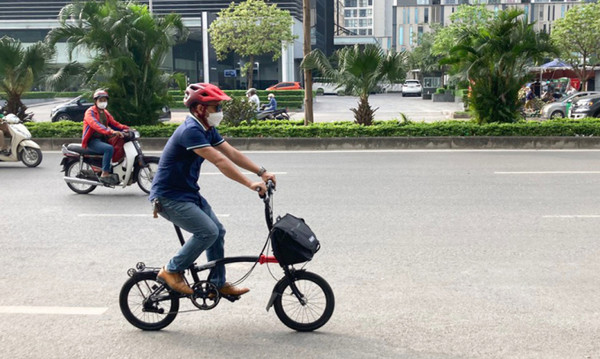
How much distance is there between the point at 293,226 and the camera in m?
4.75

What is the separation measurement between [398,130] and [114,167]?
8.95 m

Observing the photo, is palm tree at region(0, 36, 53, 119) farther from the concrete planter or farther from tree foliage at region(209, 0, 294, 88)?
the concrete planter

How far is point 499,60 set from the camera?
1894 cm

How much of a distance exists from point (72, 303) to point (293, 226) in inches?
85.7

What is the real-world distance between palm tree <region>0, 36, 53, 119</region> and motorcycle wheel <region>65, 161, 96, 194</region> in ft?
35.8

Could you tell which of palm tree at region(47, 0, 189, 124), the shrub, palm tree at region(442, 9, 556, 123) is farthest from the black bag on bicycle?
the shrub

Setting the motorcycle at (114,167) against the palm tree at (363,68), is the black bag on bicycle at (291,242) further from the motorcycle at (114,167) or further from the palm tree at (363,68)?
the palm tree at (363,68)

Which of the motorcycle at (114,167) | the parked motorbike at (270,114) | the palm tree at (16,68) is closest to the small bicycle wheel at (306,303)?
the motorcycle at (114,167)

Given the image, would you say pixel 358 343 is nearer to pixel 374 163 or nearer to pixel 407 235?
pixel 407 235

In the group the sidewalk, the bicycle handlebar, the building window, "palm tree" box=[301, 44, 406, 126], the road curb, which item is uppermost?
the building window

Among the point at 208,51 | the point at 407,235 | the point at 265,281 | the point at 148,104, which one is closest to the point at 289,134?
the point at 148,104

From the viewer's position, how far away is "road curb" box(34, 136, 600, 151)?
58.2 ft

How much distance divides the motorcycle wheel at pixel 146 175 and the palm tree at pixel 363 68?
8.66m

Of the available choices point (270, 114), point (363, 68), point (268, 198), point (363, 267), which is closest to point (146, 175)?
point (363, 267)
